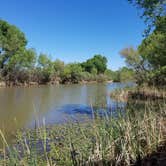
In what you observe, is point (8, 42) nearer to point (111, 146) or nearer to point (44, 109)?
point (44, 109)

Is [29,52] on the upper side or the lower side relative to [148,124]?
upper

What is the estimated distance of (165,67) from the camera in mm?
18578

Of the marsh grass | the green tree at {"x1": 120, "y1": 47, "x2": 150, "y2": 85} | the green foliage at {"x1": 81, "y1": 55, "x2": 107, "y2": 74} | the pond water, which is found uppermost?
the green foliage at {"x1": 81, "y1": 55, "x2": 107, "y2": 74}

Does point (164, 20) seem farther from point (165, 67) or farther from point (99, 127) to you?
point (165, 67)

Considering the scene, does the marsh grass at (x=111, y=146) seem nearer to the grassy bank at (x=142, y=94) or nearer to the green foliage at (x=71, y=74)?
the grassy bank at (x=142, y=94)

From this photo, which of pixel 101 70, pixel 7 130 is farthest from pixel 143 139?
pixel 101 70

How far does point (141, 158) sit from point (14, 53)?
45523 mm

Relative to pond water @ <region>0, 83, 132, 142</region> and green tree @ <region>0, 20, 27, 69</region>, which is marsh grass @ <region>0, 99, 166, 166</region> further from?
green tree @ <region>0, 20, 27, 69</region>

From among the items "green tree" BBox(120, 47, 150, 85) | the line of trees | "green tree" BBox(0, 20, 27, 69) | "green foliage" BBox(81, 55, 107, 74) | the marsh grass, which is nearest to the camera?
the marsh grass

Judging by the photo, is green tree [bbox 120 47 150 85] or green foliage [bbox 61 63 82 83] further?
green foliage [bbox 61 63 82 83]

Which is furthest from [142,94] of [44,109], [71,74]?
[71,74]

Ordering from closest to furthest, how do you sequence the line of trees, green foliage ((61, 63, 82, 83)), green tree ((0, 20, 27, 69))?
1. the line of trees
2. green tree ((0, 20, 27, 69))
3. green foliage ((61, 63, 82, 83))

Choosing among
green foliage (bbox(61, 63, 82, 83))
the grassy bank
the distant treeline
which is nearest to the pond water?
the grassy bank

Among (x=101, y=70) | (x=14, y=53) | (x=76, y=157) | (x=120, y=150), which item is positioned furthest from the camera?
(x=101, y=70)
